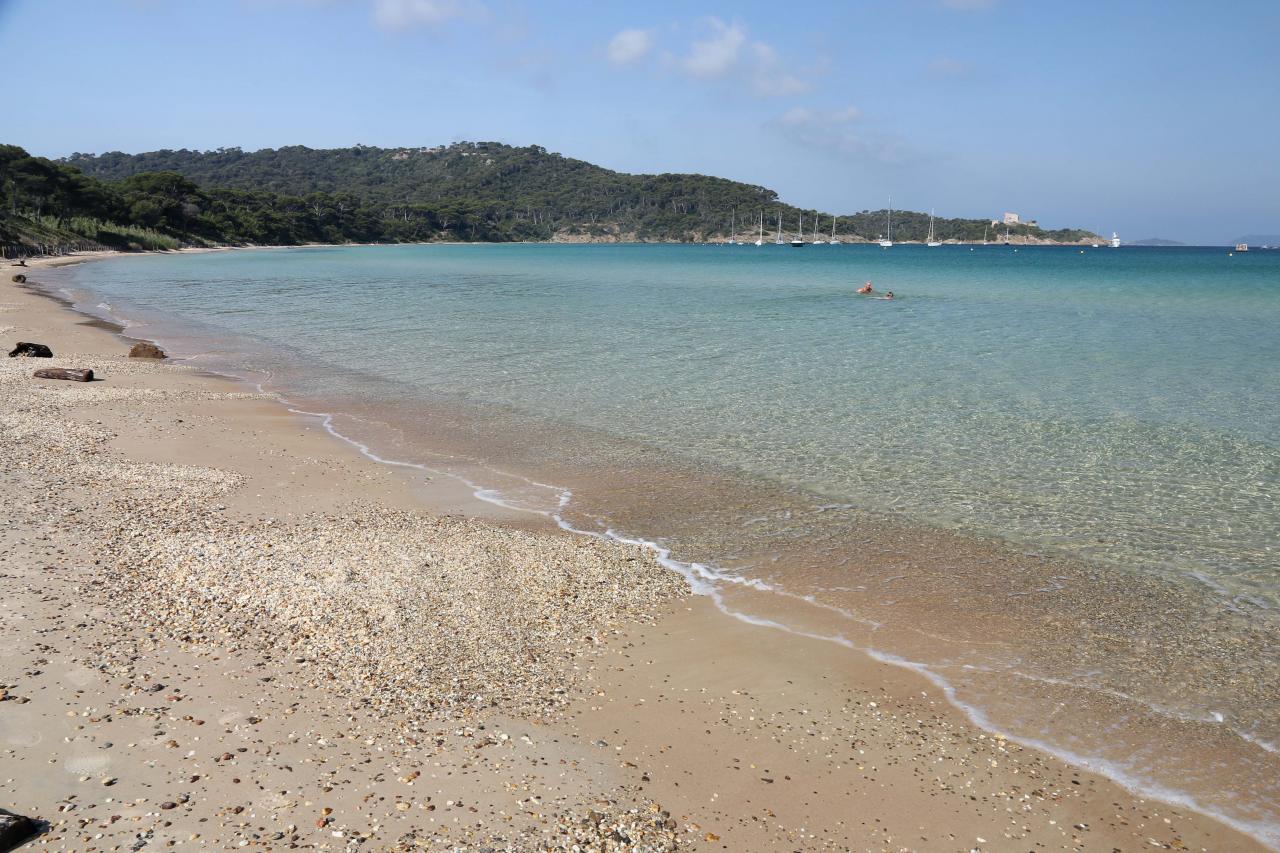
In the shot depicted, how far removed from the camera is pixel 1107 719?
5.72 metres

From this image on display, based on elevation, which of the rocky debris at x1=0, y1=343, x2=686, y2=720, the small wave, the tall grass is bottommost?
the small wave

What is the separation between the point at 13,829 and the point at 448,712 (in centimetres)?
219

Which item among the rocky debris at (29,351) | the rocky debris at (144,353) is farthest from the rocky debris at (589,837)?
the rocky debris at (29,351)

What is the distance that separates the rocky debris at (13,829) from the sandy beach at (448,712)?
7cm

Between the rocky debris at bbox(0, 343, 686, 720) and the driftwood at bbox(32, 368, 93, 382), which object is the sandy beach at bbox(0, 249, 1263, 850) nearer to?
Answer: the rocky debris at bbox(0, 343, 686, 720)

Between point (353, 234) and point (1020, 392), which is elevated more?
point (353, 234)

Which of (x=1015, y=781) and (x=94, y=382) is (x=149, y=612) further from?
(x=94, y=382)

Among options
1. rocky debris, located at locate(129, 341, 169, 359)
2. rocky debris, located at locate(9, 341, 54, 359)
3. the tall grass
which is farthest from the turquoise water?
the tall grass

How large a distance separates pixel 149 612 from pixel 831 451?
9.10m

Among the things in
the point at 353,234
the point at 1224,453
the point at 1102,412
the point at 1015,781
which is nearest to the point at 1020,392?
the point at 1102,412

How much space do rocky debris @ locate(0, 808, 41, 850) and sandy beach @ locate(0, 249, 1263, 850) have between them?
69 millimetres

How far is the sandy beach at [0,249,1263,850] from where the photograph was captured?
4.36 meters

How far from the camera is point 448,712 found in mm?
5270

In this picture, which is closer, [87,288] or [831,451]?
[831,451]
